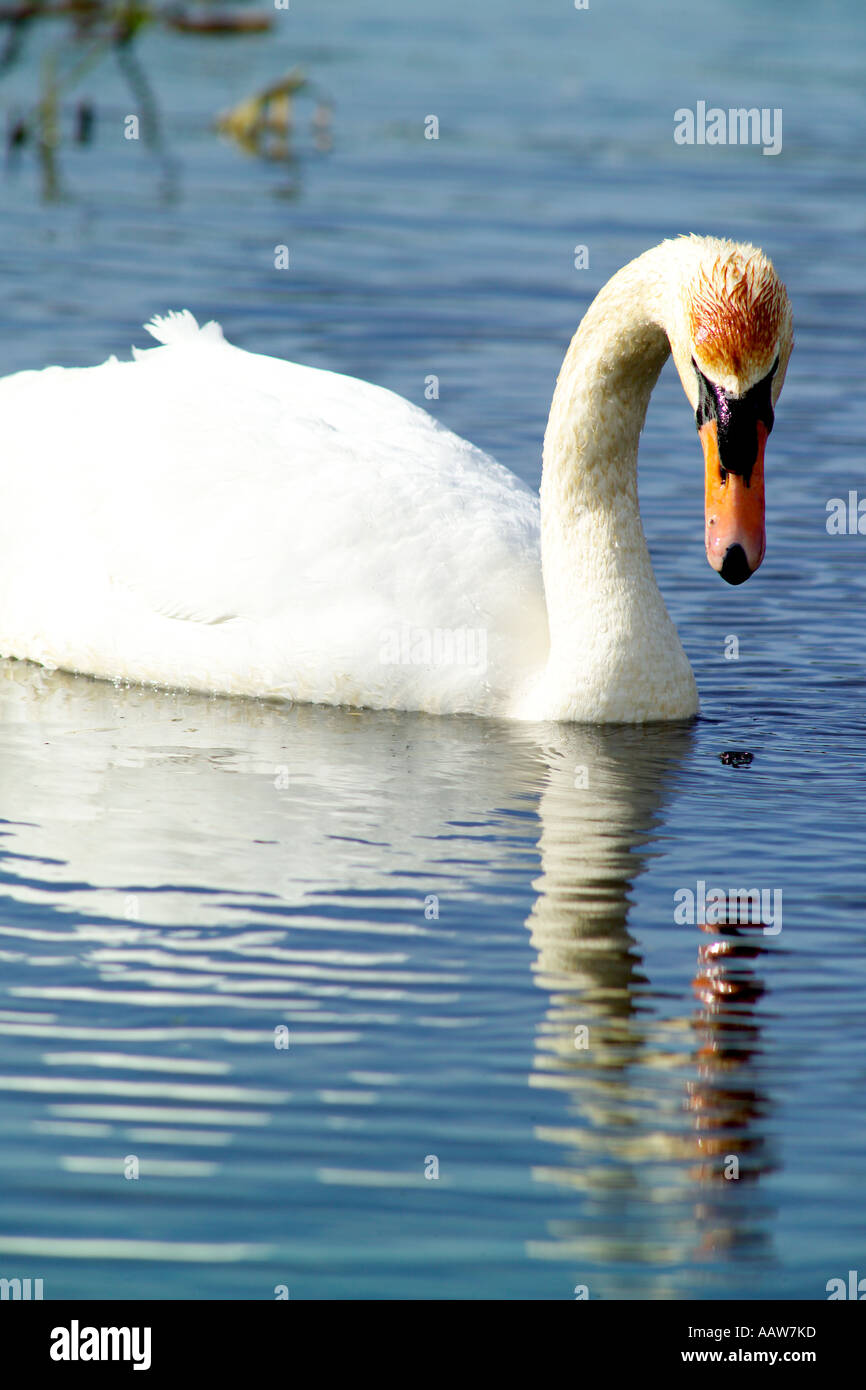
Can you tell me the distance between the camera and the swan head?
28.9 feet

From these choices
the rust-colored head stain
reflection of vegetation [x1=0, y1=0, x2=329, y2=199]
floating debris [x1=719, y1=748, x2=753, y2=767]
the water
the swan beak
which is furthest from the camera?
reflection of vegetation [x1=0, y1=0, x2=329, y2=199]

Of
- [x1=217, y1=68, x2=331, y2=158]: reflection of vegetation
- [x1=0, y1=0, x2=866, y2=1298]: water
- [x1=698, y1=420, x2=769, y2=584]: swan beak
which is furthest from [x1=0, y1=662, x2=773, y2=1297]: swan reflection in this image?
[x1=217, y1=68, x2=331, y2=158]: reflection of vegetation

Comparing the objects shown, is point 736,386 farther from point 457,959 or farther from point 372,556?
point 457,959

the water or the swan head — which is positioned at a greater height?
the swan head

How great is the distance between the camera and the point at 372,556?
10.2 meters

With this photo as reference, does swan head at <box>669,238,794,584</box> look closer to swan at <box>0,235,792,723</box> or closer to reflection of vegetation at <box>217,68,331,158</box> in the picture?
swan at <box>0,235,792,723</box>

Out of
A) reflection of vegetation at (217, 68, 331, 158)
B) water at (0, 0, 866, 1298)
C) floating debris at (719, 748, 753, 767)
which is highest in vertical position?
reflection of vegetation at (217, 68, 331, 158)

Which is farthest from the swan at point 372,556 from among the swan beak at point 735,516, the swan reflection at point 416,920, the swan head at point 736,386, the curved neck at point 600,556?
the swan beak at point 735,516

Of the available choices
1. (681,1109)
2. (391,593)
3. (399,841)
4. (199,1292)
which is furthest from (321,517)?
(199,1292)

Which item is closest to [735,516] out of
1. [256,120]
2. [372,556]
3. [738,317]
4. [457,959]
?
[738,317]

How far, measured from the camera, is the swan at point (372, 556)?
10.2 meters

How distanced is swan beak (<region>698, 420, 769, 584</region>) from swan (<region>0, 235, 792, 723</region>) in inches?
32.4

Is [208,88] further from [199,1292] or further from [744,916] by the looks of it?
[199,1292]
